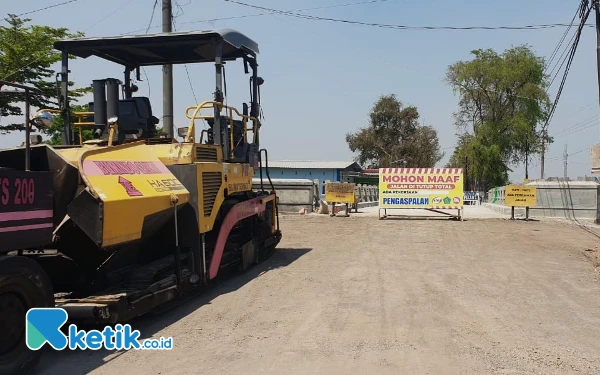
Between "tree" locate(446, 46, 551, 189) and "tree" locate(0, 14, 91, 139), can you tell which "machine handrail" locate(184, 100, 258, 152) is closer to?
"tree" locate(0, 14, 91, 139)

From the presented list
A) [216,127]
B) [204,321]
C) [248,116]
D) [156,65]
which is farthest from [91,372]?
[156,65]

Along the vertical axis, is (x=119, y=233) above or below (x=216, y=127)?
below

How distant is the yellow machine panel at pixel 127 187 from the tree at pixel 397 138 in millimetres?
60878

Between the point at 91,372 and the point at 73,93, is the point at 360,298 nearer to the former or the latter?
the point at 91,372

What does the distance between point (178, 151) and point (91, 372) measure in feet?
10.1

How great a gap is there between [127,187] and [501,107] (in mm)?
52037

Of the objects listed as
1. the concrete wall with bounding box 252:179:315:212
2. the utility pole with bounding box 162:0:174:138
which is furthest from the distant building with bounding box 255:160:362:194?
the utility pole with bounding box 162:0:174:138

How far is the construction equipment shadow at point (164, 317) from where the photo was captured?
15.3 ft

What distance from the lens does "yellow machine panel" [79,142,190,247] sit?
4953 millimetres


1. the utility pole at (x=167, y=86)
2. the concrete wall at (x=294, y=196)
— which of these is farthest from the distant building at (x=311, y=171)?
the utility pole at (x=167, y=86)

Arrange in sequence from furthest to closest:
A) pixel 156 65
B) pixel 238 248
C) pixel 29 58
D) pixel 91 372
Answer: pixel 29 58, pixel 156 65, pixel 238 248, pixel 91 372

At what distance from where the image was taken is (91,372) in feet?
14.8

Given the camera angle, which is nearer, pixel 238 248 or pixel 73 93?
pixel 238 248

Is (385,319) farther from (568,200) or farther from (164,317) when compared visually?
(568,200)
